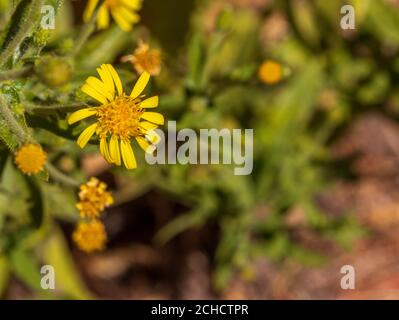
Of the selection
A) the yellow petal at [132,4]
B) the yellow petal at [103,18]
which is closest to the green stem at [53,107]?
the yellow petal at [103,18]

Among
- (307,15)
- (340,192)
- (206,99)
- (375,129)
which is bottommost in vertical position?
(206,99)

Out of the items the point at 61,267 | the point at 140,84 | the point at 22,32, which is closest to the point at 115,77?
the point at 140,84

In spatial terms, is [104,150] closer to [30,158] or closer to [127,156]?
[127,156]

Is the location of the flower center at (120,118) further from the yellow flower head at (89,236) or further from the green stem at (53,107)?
the yellow flower head at (89,236)

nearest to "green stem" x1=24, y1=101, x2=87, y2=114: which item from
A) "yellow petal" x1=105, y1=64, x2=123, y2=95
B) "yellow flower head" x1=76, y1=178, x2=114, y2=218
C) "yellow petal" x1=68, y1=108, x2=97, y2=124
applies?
"yellow petal" x1=68, y1=108, x2=97, y2=124
